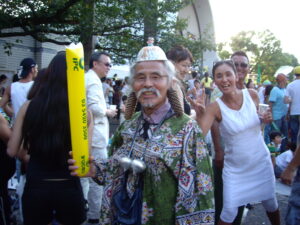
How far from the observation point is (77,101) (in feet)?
6.70

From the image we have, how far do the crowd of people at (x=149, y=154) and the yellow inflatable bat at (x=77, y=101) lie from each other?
0.14m

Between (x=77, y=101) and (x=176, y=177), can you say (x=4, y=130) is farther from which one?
(x=176, y=177)

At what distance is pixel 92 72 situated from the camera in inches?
168

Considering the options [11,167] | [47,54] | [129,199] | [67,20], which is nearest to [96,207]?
[11,167]

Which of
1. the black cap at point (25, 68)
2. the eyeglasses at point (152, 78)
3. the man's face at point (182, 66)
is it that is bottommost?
the eyeglasses at point (152, 78)

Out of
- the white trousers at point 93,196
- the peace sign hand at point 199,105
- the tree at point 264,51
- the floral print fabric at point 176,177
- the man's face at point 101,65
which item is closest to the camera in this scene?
the floral print fabric at point 176,177

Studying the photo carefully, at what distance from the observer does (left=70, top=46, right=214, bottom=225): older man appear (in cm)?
194

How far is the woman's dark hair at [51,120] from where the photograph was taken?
8.34ft

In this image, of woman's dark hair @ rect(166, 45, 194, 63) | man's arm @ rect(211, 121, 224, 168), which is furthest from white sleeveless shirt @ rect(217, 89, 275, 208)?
woman's dark hair @ rect(166, 45, 194, 63)

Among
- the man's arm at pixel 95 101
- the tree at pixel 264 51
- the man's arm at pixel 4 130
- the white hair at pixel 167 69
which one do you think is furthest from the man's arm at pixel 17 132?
the tree at pixel 264 51

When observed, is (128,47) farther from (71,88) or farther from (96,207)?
(71,88)

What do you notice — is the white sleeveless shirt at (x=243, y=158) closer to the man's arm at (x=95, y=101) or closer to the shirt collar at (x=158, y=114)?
the shirt collar at (x=158, y=114)

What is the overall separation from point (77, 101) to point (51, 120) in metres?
0.61

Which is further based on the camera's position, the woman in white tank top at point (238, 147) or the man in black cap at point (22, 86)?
the man in black cap at point (22, 86)
